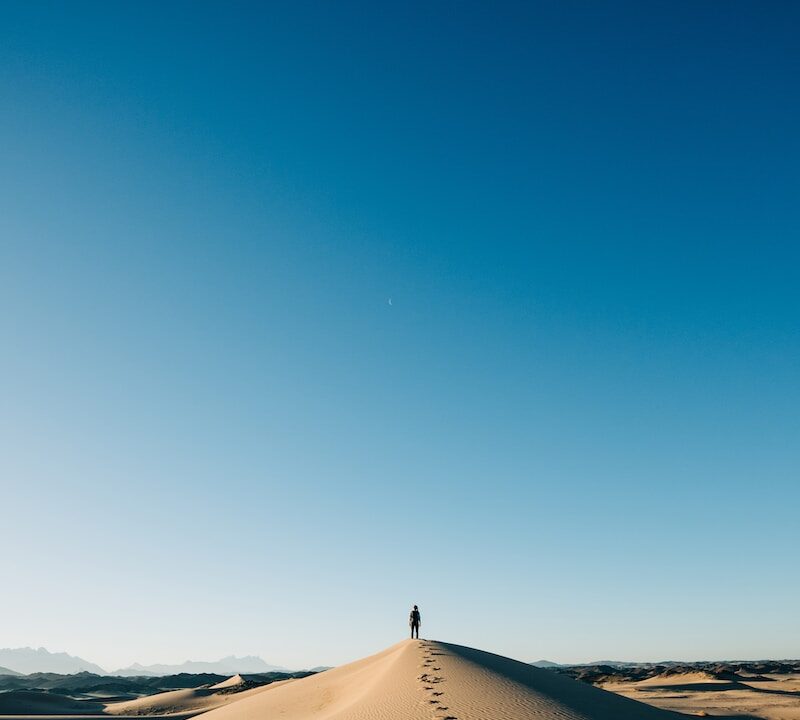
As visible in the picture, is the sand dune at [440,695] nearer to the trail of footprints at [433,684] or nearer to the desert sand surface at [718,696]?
the trail of footprints at [433,684]

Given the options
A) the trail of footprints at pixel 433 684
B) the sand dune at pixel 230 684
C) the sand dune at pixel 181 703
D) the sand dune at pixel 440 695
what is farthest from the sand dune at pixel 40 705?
the trail of footprints at pixel 433 684

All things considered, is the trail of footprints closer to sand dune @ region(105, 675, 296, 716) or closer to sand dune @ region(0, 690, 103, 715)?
sand dune @ region(105, 675, 296, 716)

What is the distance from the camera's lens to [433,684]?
1683 cm

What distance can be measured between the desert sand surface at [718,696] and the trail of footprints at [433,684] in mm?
13027

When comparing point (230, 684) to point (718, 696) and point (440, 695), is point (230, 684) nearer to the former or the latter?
point (718, 696)

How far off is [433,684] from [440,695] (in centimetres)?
144

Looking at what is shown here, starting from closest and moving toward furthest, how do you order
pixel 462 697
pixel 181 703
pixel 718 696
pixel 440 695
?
pixel 462 697, pixel 440 695, pixel 718 696, pixel 181 703

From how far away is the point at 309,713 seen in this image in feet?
61.9

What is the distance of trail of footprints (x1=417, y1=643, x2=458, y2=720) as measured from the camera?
13.7 m

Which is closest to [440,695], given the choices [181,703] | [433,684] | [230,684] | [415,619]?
[433,684]

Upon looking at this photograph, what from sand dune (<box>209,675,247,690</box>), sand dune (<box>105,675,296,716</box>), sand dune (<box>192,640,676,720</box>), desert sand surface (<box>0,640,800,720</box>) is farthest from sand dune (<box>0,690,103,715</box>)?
desert sand surface (<box>0,640,800,720</box>)

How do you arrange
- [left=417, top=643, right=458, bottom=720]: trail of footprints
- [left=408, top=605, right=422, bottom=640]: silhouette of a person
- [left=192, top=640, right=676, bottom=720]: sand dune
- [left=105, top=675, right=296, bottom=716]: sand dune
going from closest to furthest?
1. [left=417, top=643, right=458, bottom=720]: trail of footprints
2. [left=192, top=640, right=676, bottom=720]: sand dune
3. [left=408, top=605, right=422, bottom=640]: silhouette of a person
4. [left=105, top=675, right=296, bottom=716]: sand dune

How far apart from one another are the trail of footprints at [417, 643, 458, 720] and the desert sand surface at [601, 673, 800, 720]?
13027mm

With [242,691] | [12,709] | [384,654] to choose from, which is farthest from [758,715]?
[12,709]
